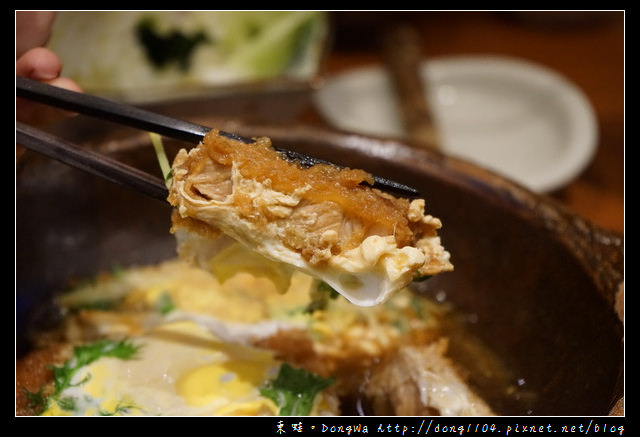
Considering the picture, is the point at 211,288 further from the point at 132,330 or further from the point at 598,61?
the point at 598,61

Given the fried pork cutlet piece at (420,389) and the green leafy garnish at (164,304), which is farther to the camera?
the green leafy garnish at (164,304)

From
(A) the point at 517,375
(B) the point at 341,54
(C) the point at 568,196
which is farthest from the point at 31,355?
(B) the point at 341,54

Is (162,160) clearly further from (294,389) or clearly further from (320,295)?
(294,389)

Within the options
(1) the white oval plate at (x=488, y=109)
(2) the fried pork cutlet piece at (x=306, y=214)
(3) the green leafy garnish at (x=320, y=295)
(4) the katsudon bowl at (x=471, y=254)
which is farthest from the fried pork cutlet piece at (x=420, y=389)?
(1) the white oval plate at (x=488, y=109)

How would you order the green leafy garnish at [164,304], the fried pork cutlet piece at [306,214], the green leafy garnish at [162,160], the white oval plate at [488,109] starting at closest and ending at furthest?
the fried pork cutlet piece at [306,214]
the green leafy garnish at [162,160]
the green leafy garnish at [164,304]
the white oval plate at [488,109]

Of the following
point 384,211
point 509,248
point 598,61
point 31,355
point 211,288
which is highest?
point 598,61

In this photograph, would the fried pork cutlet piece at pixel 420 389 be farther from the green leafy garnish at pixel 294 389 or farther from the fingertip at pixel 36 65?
the fingertip at pixel 36 65

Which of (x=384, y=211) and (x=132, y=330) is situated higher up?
(x=384, y=211)

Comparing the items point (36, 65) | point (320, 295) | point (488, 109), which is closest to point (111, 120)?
point (36, 65)
